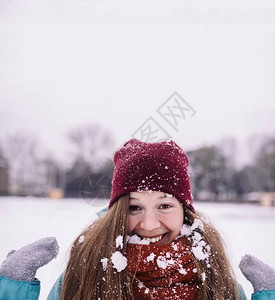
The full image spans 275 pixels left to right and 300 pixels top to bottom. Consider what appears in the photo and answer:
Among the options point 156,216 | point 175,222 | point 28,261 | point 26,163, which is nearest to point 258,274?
point 175,222

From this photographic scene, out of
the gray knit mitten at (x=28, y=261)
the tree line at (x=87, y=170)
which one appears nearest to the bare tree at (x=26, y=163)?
the tree line at (x=87, y=170)

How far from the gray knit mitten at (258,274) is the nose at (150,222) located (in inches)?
19.9

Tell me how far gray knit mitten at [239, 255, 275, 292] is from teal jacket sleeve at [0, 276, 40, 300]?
1037 millimetres

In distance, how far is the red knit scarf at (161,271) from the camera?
1.39 metres

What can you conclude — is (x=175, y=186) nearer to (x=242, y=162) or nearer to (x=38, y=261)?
(x=38, y=261)

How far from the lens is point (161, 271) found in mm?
1399

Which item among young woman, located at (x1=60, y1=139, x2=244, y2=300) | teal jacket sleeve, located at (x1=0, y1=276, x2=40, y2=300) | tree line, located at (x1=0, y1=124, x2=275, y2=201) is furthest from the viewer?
tree line, located at (x1=0, y1=124, x2=275, y2=201)

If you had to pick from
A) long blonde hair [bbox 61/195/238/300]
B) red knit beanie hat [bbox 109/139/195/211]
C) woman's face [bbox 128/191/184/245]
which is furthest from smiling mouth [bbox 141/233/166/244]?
red knit beanie hat [bbox 109/139/195/211]

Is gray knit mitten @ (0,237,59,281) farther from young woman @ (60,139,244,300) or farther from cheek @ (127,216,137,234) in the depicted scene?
cheek @ (127,216,137,234)

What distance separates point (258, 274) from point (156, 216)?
0.57 m

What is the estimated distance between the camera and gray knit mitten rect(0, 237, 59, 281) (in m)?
1.33

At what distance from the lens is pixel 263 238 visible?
20.4ft

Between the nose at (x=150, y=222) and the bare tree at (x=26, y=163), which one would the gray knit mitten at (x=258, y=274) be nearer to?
the nose at (x=150, y=222)

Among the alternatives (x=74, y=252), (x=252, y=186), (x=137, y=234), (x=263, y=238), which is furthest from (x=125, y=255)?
(x=252, y=186)
